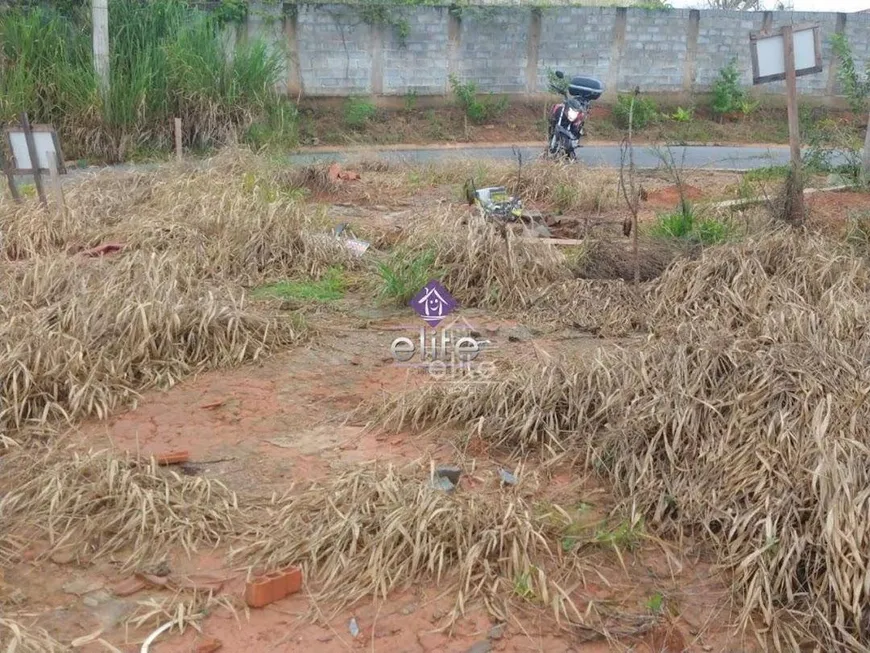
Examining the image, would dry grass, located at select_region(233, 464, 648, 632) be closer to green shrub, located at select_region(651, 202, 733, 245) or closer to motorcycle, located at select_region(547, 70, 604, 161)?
green shrub, located at select_region(651, 202, 733, 245)

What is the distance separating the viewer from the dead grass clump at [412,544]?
2881 mm

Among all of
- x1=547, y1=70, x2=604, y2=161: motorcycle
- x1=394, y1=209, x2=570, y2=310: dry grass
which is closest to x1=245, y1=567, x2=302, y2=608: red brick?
x1=394, y1=209, x2=570, y2=310: dry grass

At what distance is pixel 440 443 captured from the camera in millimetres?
3826

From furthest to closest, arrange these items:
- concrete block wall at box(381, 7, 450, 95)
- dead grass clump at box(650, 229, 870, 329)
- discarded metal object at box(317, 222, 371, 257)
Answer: concrete block wall at box(381, 7, 450, 95) < discarded metal object at box(317, 222, 371, 257) < dead grass clump at box(650, 229, 870, 329)

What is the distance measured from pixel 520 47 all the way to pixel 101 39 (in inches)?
292

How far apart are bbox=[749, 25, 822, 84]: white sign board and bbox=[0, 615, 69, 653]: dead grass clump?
554 centimetres

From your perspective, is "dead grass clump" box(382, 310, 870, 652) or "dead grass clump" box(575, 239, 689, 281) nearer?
"dead grass clump" box(382, 310, 870, 652)

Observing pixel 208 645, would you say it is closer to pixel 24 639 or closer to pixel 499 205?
pixel 24 639

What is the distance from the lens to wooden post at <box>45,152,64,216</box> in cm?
644

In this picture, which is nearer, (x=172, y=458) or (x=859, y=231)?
(x=172, y=458)

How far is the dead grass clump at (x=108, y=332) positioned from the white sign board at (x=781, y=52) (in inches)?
143

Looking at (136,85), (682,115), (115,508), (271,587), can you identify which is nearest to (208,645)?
(271,587)

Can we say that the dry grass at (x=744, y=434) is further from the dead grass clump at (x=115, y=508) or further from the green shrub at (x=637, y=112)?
the green shrub at (x=637, y=112)

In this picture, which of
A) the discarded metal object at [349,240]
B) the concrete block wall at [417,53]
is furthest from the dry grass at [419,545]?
the concrete block wall at [417,53]
